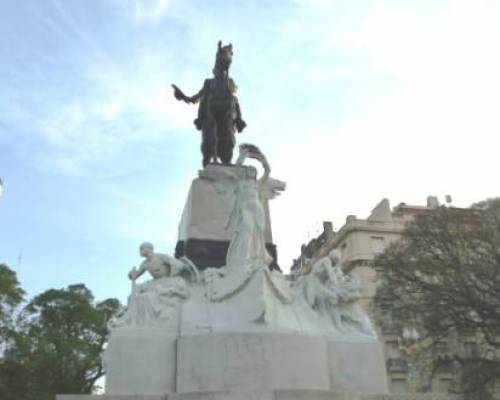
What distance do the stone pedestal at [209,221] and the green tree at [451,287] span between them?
13338 mm

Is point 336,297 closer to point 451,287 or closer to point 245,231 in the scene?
point 245,231

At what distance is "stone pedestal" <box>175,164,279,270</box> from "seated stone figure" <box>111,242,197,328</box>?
2.83ft

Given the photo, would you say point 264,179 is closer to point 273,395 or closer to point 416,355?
point 273,395

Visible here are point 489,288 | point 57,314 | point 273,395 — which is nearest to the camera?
point 273,395

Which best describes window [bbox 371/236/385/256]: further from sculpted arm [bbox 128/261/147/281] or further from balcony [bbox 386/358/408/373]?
sculpted arm [bbox 128/261/147/281]

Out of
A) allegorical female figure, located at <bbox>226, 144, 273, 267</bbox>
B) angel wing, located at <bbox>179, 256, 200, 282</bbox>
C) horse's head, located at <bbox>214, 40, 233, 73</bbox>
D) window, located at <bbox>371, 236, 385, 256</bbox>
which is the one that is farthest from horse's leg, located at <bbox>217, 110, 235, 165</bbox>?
window, located at <bbox>371, 236, 385, 256</bbox>

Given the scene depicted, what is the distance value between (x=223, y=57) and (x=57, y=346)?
23103 mm

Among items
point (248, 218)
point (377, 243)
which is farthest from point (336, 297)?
point (377, 243)

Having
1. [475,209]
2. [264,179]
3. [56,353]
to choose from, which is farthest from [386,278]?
[56,353]

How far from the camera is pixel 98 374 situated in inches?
1198

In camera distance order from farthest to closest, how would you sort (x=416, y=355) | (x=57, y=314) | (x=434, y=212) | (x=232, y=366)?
(x=57, y=314) → (x=434, y=212) → (x=416, y=355) → (x=232, y=366)

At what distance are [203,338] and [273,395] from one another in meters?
1.43

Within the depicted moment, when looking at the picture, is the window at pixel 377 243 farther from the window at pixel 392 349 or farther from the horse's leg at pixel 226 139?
the horse's leg at pixel 226 139

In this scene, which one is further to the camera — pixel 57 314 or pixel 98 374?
pixel 57 314
